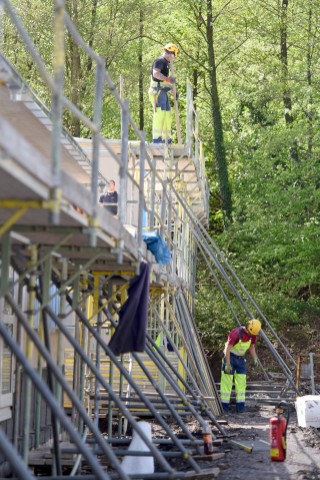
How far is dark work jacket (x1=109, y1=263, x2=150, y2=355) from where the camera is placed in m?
12.2

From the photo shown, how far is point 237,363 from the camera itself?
21453 millimetres

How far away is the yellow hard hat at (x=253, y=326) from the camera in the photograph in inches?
824

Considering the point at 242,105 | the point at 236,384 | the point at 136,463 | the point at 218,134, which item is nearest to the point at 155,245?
the point at 136,463

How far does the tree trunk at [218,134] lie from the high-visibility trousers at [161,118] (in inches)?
531

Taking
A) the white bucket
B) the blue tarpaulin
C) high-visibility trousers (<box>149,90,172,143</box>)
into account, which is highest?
high-visibility trousers (<box>149,90,172,143</box>)

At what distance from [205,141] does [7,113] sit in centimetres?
2940

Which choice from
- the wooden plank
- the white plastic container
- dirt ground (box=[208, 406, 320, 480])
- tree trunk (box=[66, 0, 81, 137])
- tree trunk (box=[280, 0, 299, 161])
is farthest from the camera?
tree trunk (box=[280, 0, 299, 161])

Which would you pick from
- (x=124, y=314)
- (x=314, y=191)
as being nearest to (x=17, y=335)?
(x=124, y=314)

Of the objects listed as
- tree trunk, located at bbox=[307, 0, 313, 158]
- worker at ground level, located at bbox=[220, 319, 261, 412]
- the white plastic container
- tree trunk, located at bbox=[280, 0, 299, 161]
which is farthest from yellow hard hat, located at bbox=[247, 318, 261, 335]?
tree trunk, located at bbox=[280, 0, 299, 161]

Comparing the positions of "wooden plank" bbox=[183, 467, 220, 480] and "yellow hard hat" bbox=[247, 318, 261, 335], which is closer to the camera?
"wooden plank" bbox=[183, 467, 220, 480]

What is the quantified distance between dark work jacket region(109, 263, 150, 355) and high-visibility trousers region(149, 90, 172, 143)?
1037 cm

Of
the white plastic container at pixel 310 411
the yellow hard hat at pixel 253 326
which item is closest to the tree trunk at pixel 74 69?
the yellow hard hat at pixel 253 326

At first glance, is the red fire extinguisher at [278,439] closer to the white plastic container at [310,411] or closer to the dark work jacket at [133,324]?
the dark work jacket at [133,324]

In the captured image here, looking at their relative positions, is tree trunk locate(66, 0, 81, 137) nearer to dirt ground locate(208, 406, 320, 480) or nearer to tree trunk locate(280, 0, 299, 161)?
tree trunk locate(280, 0, 299, 161)
